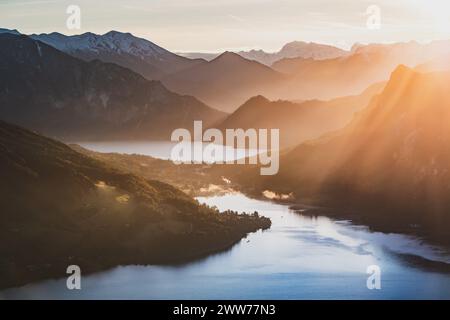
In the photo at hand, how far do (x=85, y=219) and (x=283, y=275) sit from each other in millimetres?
42949

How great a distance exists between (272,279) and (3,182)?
6217 cm

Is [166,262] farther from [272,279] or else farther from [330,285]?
[330,285]

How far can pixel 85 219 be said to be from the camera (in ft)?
486

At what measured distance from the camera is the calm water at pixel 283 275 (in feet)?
395
